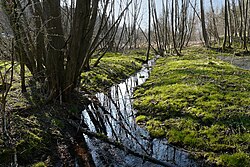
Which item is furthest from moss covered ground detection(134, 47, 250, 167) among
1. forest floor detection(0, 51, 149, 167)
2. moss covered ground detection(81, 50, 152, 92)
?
moss covered ground detection(81, 50, 152, 92)

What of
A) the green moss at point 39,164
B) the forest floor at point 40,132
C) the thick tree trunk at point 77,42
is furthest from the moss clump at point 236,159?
the thick tree trunk at point 77,42

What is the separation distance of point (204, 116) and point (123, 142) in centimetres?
299

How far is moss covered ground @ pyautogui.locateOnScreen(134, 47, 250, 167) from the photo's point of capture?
7.02m

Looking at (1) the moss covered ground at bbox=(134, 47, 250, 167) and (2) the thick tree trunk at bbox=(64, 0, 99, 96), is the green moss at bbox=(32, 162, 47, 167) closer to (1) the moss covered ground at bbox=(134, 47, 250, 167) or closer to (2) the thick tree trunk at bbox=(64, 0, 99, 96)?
(1) the moss covered ground at bbox=(134, 47, 250, 167)

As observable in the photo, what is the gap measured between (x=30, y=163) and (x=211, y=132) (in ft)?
16.5

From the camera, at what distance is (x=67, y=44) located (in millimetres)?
11516

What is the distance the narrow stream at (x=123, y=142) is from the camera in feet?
21.9

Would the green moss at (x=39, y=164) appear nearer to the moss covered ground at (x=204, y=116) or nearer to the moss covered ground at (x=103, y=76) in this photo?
the moss covered ground at (x=204, y=116)

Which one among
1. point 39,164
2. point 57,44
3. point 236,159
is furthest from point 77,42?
point 236,159

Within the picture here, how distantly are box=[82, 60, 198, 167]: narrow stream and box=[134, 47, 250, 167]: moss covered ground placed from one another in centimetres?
40

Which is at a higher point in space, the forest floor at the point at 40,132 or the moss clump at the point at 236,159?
the forest floor at the point at 40,132

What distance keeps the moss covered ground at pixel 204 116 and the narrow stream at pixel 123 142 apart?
40 cm

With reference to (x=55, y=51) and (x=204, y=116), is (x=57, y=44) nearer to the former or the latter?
(x=55, y=51)

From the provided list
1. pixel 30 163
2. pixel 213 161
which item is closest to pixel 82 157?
pixel 30 163
